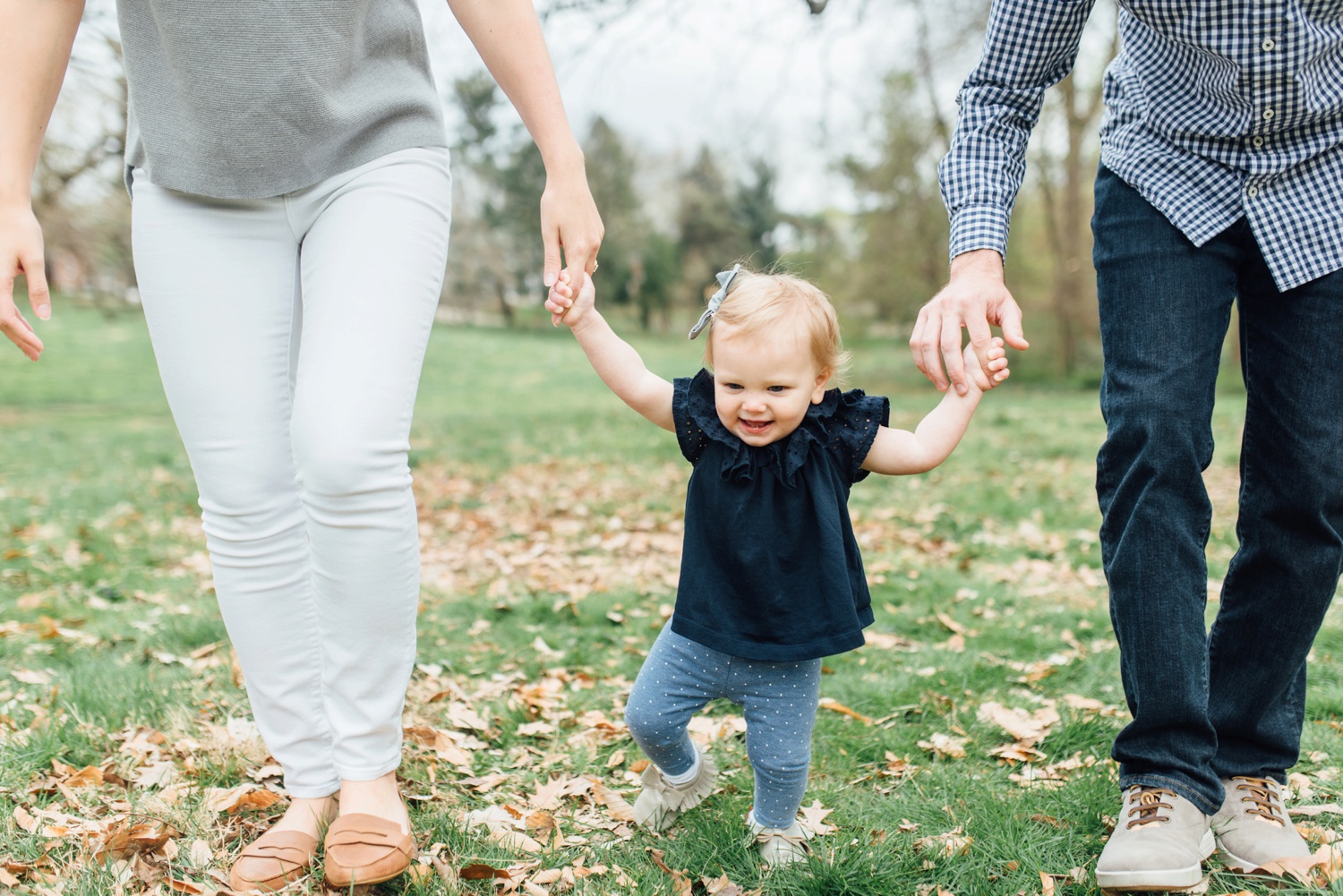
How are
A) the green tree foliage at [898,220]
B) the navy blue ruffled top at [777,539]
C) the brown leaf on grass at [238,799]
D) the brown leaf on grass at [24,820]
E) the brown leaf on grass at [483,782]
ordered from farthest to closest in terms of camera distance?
the green tree foliage at [898,220] < the brown leaf on grass at [483,782] < the brown leaf on grass at [238,799] < the brown leaf on grass at [24,820] < the navy blue ruffled top at [777,539]

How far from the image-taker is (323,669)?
204 cm

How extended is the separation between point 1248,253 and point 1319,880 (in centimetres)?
126

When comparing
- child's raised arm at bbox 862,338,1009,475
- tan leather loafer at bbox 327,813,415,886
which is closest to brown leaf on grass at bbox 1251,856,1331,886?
child's raised arm at bbox 862,338,1009,475

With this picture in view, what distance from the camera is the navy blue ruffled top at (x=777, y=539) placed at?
2.11 meters

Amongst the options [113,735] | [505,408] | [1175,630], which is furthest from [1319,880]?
[505,408]

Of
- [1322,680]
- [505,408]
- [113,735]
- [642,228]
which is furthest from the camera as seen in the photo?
[642,228]

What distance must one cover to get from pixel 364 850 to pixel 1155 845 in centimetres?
150

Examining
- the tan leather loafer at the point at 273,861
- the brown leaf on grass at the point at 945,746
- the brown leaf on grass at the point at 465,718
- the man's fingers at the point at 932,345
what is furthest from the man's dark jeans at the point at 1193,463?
the brown leaf on grass at the point at 465,718

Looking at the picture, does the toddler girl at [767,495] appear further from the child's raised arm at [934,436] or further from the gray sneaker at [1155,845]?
the gray sneaker at [1155,845]

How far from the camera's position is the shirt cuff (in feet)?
6.98

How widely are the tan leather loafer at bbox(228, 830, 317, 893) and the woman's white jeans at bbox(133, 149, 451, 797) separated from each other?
0.19m

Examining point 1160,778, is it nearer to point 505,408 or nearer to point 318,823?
point 318,823

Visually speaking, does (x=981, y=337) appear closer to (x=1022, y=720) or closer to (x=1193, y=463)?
(x=1193, y=463)

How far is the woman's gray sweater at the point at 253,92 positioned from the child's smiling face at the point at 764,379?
79cm
